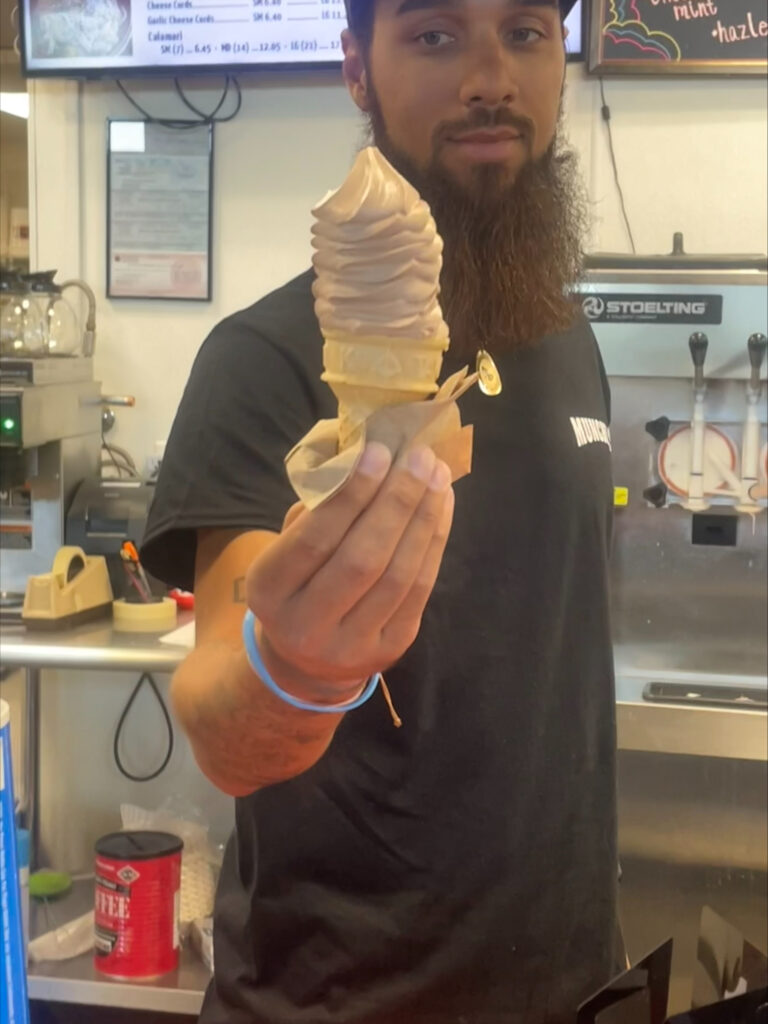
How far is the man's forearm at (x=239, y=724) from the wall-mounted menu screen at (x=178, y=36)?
170cm

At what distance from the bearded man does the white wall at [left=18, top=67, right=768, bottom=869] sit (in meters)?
1.23

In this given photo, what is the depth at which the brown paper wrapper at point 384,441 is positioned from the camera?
0.62 m

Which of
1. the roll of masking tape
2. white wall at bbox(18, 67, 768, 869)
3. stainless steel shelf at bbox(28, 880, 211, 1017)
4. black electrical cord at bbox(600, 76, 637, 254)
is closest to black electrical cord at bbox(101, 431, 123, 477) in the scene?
white wall at bbox(18, 67, 768, 869)

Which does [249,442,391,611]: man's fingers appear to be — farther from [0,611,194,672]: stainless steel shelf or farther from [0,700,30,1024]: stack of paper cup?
[0,611,194,672]: stainless steel shelf

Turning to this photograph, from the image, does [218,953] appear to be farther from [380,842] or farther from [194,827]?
[194,827]

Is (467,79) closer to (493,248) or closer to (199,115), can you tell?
(493,248)

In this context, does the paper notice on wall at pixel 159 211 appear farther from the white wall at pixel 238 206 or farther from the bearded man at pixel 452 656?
the bearded man at pixel 452 656

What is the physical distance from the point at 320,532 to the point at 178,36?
1.94 meters

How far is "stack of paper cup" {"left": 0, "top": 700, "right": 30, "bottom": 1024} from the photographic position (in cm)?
55

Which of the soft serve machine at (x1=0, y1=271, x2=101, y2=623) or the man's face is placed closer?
the man's face

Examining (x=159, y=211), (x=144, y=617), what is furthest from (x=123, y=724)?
(x=159, y=211)

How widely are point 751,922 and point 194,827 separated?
3.66 feet

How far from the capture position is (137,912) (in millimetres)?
2057

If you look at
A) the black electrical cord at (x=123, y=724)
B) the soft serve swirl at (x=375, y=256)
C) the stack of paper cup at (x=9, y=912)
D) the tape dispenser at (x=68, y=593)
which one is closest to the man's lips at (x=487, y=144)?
the soft serve swirl at (x=375, y=256)
